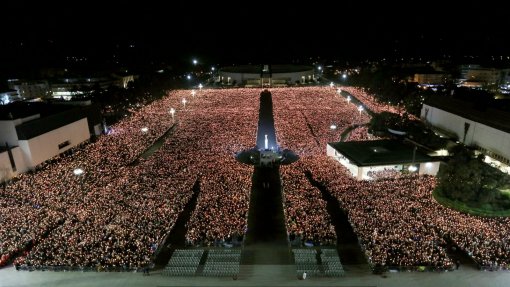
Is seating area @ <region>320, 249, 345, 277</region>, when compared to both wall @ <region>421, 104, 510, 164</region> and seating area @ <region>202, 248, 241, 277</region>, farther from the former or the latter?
wall @ <region>421, 104, 510, 164</region>

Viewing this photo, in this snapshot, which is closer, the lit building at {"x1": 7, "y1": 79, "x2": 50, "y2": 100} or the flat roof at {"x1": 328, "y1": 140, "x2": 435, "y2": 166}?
the flat roof at {"x1": 328, "y1": 140, "x2": 435, "y2": 166}

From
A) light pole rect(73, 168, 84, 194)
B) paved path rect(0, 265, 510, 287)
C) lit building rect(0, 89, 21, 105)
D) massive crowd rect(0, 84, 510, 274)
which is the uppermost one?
lit building rect(0, 89, 21, 105)

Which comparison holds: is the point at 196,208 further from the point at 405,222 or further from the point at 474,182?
the point at 474,182

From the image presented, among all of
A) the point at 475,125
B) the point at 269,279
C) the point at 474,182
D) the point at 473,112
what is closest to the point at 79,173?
the point at 269,279

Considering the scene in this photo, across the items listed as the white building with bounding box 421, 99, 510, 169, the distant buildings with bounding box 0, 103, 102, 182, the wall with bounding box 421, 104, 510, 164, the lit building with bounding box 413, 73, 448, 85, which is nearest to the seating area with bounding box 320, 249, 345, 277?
the white building with bounding box 421, 99, 510, 169

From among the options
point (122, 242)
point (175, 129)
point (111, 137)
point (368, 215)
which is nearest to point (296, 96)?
point (175, 129)

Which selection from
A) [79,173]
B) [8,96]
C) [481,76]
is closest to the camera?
[79,173]

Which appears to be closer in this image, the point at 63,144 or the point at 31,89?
the point at 63,144
